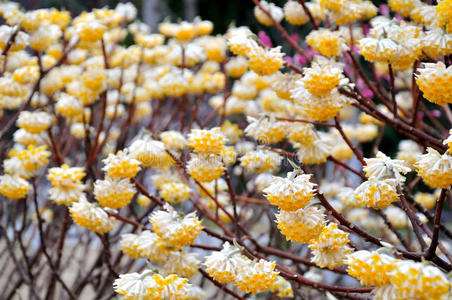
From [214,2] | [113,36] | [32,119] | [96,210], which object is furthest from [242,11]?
[96,210]

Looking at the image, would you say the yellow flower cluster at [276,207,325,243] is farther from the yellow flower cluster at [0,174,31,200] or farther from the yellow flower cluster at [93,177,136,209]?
the yellow flower cluster at [0,174,31,200]

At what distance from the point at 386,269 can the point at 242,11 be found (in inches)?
214

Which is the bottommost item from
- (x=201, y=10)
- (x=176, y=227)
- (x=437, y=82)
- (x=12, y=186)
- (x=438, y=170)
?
(x=201, y=10)

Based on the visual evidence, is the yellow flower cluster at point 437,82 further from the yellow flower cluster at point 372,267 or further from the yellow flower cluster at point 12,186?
the yellow flower cluster at point 12,186

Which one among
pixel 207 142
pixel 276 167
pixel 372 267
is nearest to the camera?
pixel 372 267

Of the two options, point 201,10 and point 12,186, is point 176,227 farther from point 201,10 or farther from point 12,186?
point 201,10

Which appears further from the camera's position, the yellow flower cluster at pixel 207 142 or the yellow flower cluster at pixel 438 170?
the yellow flower cluster at pixel 207 142

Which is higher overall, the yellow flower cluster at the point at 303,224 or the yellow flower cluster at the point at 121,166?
the yellow flower cluster at the point at 303,224

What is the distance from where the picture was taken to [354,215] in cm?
216

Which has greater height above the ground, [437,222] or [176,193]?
[437,222]

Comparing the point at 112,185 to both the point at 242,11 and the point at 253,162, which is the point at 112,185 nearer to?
the point at 253,162

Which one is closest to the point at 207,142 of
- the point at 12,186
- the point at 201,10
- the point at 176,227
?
the point at 176,227

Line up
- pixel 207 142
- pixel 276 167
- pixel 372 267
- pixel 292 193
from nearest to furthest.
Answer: pixel 372 267 < pixel 292 193 < pixel 207 142 < pixel 276 167

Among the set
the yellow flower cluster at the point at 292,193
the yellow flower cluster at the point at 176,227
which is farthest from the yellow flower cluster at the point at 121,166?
the yellow flower cluster at the point at 292,193
